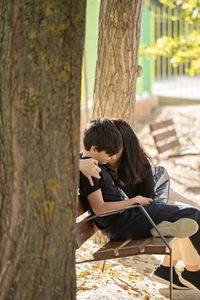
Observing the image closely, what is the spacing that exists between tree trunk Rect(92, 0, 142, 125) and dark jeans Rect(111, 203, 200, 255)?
142 cm

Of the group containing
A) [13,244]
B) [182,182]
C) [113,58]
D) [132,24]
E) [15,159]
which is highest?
[132,24]

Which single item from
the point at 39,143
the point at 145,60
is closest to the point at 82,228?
the point at 39,143

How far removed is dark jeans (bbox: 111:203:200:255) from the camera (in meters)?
3.31

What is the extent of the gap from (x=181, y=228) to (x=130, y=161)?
557 millimetres

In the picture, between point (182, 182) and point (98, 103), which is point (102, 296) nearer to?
point (98, 103)

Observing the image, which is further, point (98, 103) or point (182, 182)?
point (182, 182)

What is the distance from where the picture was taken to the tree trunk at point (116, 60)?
456 centimetres

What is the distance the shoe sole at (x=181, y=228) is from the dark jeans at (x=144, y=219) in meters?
0.06

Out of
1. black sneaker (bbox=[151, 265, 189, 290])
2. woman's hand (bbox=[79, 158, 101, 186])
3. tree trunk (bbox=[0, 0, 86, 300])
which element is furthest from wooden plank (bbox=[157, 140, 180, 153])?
tree trunk (bbox=[0, 0, 86, 300])

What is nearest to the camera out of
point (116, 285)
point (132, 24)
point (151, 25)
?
point (116, 285)

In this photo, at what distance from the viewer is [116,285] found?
376cm

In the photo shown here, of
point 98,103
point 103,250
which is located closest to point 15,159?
point 103,250

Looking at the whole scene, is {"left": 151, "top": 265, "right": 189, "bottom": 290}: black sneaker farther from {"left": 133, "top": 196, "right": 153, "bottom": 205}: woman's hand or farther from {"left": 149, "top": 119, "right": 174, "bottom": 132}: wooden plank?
{"left": 149, "top": 119, "right": 174, "bottom": 132}: wooden plank

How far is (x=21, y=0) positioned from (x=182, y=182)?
5.55 meters
